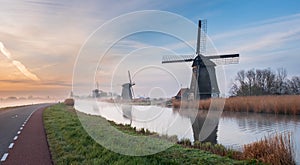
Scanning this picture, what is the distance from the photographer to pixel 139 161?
5.87 meters

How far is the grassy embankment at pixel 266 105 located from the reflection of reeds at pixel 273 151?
1591 centimetres

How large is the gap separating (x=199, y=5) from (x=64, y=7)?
29.4 ft

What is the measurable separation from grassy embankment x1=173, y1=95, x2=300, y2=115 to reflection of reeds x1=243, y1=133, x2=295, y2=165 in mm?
15912

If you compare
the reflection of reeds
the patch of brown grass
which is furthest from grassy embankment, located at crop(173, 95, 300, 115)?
the reflection of reeds

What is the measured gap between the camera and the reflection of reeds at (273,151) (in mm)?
6879

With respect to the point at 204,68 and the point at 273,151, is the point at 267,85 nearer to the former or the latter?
the point at 204,68

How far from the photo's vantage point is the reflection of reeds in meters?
6.88

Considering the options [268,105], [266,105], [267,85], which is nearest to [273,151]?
[268,105]

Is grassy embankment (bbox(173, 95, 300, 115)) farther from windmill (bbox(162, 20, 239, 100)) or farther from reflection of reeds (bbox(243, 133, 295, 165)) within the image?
reflection of reeds (bbox(243, 133, 295, 165))

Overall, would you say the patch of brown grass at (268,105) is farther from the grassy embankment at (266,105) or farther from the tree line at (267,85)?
the tree line at (267,85)

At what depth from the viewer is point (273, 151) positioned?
717 centimetres

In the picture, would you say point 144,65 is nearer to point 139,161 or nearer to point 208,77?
point 139,161

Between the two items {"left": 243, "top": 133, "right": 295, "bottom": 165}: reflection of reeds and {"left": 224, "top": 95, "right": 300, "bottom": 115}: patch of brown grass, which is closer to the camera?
{"left": 243, "top": 133, "right": 295, "bottom": 165}: reflection of reeds

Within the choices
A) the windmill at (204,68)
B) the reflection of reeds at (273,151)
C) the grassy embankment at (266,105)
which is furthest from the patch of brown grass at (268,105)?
the reflection of reeds at (273,151)
